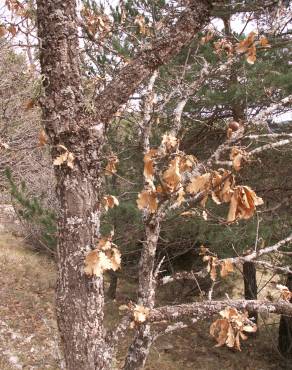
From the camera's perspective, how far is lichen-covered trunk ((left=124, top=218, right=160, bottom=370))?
8.73 feet

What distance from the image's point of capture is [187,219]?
6.22m

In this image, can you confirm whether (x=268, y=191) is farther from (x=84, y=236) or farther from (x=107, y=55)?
(x=84, y=236)

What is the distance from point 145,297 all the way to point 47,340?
519 cm

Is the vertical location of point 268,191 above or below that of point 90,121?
below

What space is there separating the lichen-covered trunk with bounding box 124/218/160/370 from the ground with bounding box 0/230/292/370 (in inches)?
154

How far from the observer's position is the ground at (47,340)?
6.89 meters

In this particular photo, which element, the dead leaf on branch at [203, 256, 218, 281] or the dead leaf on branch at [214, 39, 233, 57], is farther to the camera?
the dead leaf on branch at [214, 39, 233, 57]

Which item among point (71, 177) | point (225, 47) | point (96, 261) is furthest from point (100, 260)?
point (225, 47)

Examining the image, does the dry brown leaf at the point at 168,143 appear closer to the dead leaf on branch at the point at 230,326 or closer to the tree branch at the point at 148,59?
the tree branch at the point at 148,59

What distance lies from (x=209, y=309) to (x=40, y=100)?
1346 millimetres

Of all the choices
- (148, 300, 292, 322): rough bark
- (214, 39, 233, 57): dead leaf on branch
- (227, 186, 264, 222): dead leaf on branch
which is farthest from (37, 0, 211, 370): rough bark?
(214, 39, 233, 57): dead leaf on branch

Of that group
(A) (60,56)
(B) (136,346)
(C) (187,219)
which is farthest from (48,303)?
(A) (60,56)

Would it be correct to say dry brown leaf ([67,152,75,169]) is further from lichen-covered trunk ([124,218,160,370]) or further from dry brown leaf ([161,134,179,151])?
lichen-covered trunk ([124,218,160,370])

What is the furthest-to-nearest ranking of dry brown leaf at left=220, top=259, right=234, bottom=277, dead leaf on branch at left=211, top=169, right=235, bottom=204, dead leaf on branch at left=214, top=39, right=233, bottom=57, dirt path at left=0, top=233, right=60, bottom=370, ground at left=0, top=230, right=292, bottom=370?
ground at left=0, top=230, right=292, bottom=370 → dirt path at left=0, top=233, right=60, bottom=370 → dead leaf on branch at left=214, top=39, right=233, bottom=57 → dry brown leaf at left=220, top=259, right=234, bottom=277 → dead leaf on branch at left=211, top=169, right=235, bottom=204
